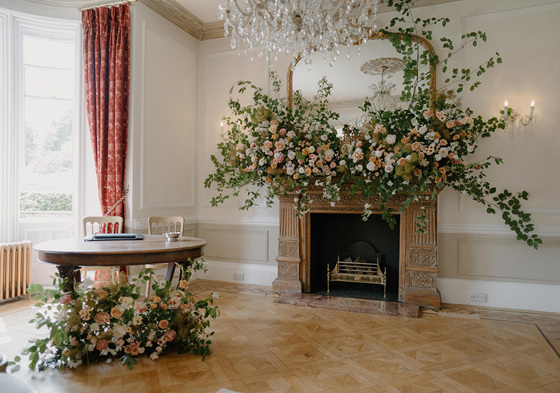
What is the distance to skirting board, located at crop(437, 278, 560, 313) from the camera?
3902 millimetres

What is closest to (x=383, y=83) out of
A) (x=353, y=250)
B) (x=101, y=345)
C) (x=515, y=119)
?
(x=515, y=119)

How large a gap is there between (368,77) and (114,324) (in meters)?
3.55

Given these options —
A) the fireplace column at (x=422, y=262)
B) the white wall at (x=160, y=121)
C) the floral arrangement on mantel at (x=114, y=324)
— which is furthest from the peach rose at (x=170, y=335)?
the fireplace column at (x=422, y=262)

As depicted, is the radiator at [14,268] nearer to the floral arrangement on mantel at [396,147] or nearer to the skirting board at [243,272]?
the skirting board at [243,272]

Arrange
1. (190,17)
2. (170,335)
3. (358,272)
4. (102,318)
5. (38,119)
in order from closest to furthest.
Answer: (102,318) → (170,335) → (358,272) → (38,119) → (190,17)

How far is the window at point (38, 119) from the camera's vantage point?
429cm

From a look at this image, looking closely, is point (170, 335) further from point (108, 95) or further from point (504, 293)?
point (504, 293)

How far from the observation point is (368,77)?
14.3 ft

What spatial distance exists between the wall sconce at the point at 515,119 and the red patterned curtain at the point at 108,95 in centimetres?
409

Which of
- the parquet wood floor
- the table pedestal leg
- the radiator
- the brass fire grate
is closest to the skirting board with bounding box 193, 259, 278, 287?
the brass fire grate

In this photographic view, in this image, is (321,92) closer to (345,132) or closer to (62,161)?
(345,132)

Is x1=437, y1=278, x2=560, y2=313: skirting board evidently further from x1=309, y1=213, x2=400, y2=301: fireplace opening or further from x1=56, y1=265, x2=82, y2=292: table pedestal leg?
x1=56, y1=265, x2=82, y2=292: table pedestal leg

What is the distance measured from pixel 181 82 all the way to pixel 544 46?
415cm

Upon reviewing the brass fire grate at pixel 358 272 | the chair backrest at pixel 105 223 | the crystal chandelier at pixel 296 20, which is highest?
the crystal chandelier at pixel 296 20
